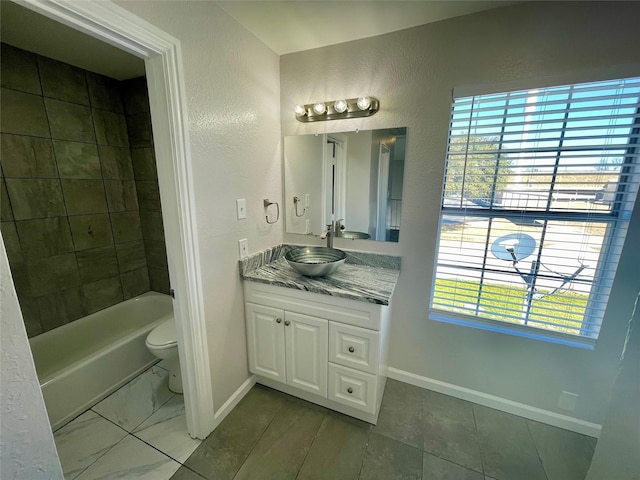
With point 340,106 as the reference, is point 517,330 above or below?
below

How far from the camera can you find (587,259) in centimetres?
140

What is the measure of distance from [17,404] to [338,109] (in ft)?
6.04

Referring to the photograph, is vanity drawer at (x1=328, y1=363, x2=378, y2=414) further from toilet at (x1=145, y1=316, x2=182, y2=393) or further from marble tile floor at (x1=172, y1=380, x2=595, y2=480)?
toilet at (x1=145, y1=316, x2=182, y2=393)

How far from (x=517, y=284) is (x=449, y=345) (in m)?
0.58

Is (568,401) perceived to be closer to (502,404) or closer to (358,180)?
(502,404)

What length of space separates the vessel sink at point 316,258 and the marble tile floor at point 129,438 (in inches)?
45.2

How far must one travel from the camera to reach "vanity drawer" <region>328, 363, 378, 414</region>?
1.49 meters

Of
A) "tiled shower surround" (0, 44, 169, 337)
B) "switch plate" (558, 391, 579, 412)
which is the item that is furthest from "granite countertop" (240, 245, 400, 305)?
"tiled shower surround" (0, 44, 169, 337)

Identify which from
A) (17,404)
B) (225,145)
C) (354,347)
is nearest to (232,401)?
(354,347)

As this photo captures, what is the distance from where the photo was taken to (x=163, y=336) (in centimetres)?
181

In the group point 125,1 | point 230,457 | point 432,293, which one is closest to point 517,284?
point 432,293

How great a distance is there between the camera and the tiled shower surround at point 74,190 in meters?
1.74

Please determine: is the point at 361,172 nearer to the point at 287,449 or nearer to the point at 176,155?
the point at 176,155

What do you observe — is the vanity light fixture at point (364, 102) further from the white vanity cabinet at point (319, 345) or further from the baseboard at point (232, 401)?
the baseboard at point (232, 401)
